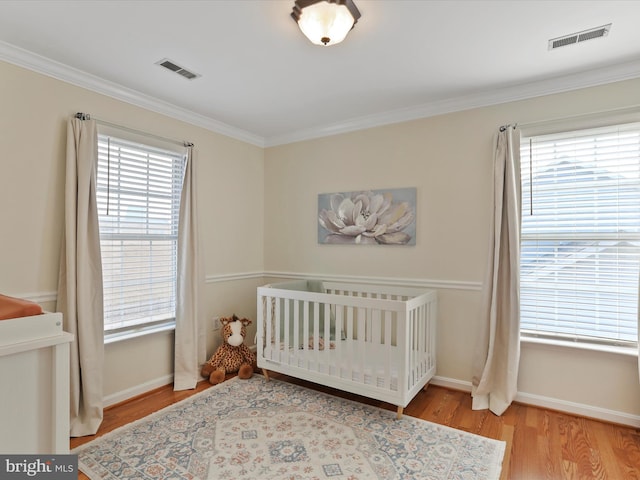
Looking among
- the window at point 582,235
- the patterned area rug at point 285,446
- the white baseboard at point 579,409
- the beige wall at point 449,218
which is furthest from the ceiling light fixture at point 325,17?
the white baseboard at point 579,409

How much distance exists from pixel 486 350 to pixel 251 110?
8.88ft

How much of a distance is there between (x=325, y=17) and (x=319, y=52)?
1.65 ft

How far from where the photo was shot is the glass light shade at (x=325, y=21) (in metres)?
1.62

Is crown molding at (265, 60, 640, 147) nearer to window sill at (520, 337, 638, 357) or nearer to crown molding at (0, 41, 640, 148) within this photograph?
crown molding at (0, 41, 640, 148)

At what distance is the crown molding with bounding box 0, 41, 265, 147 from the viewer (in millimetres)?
2104

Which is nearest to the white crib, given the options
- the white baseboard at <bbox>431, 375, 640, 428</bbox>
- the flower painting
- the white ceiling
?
the flower painting

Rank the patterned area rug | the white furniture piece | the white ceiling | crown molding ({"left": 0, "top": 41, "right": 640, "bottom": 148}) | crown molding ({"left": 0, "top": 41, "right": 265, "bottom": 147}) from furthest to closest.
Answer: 1. crown molding ({"left": 0, "top": 41, "right": 640, "bottom": 148})
2. crown molding ({"left": 0, "top": 41, "right": 265, "bottom": 147})
3. the patterned area rug
4. the white ceiling
5. the white furniture piece

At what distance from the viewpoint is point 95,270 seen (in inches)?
94.3

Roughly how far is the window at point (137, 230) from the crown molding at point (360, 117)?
1.14 ft

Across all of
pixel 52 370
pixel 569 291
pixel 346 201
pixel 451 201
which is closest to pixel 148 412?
pixel 52 370

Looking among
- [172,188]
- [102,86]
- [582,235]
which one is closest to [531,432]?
[582,235]

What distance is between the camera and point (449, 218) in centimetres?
289

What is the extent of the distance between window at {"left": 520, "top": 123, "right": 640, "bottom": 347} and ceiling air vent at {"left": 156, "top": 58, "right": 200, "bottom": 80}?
7.97 feet

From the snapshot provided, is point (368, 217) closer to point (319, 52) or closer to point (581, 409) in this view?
point (319, 52)
